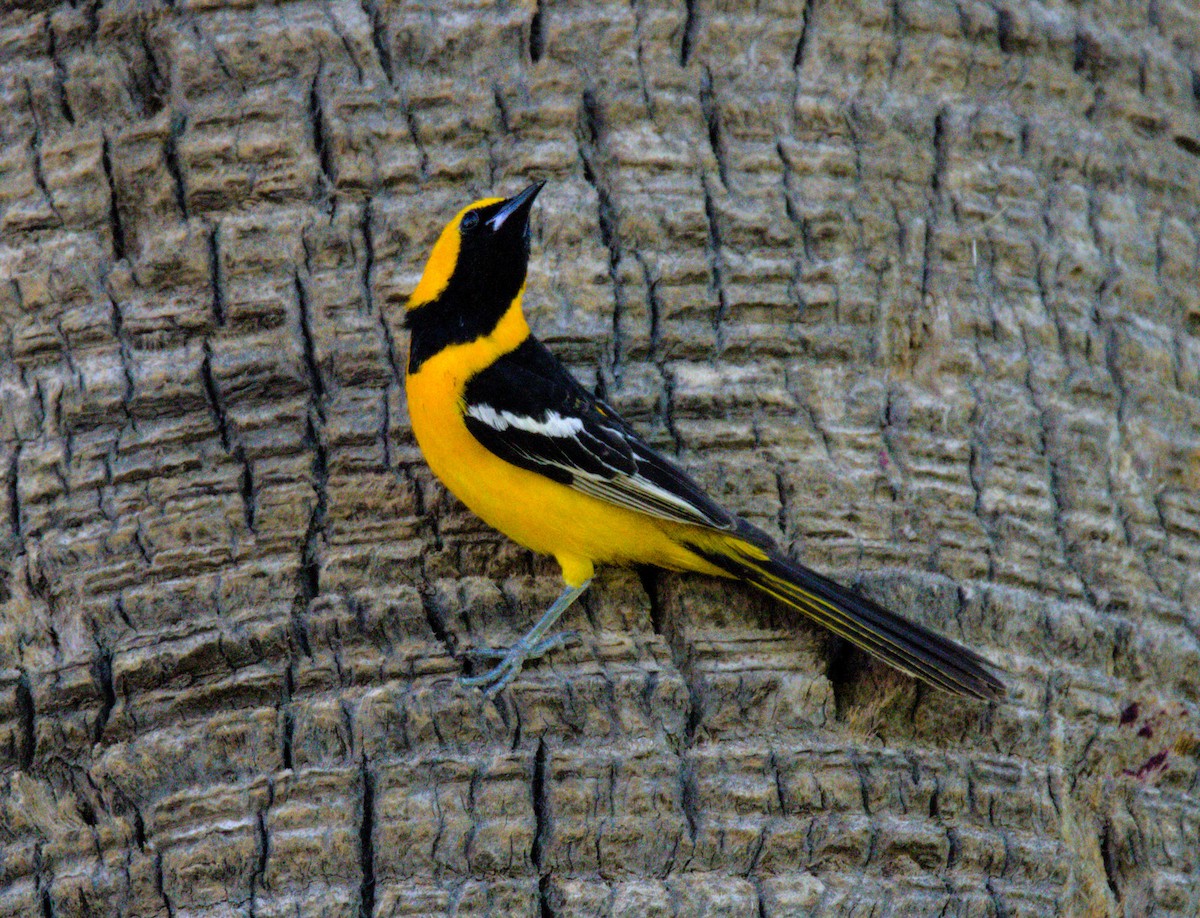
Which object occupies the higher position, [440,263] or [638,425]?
[440,263]

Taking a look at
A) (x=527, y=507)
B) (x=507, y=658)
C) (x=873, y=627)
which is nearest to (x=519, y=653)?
(x=507, y=658)

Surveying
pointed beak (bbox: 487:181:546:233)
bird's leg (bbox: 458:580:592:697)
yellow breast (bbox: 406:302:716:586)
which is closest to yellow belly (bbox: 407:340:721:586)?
yellow breast (bbox: 406:302:716:586)

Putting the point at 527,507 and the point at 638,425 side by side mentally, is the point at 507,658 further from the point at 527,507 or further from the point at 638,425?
the point at 638,425

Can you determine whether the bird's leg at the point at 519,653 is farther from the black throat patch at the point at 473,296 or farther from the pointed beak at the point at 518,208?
the pointed beak at the point at 518,208

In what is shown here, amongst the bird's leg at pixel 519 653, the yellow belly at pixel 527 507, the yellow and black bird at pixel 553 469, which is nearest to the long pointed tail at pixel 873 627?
the yellow and black bird at pixel 553 469

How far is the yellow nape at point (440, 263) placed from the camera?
132 inches

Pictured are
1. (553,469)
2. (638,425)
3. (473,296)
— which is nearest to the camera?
(638,425)

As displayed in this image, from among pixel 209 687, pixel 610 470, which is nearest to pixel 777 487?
pixel 610 470

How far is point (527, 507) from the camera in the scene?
10.8 feet

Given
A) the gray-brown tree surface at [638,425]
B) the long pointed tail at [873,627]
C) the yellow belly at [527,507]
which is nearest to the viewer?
the gray-brown tree surface at [638,425]

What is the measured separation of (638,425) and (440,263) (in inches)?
28.0

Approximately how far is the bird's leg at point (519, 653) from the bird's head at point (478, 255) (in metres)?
0.94

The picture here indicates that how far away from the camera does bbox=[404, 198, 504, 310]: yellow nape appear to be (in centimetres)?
336

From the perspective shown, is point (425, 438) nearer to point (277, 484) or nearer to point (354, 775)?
point (277, 484)
